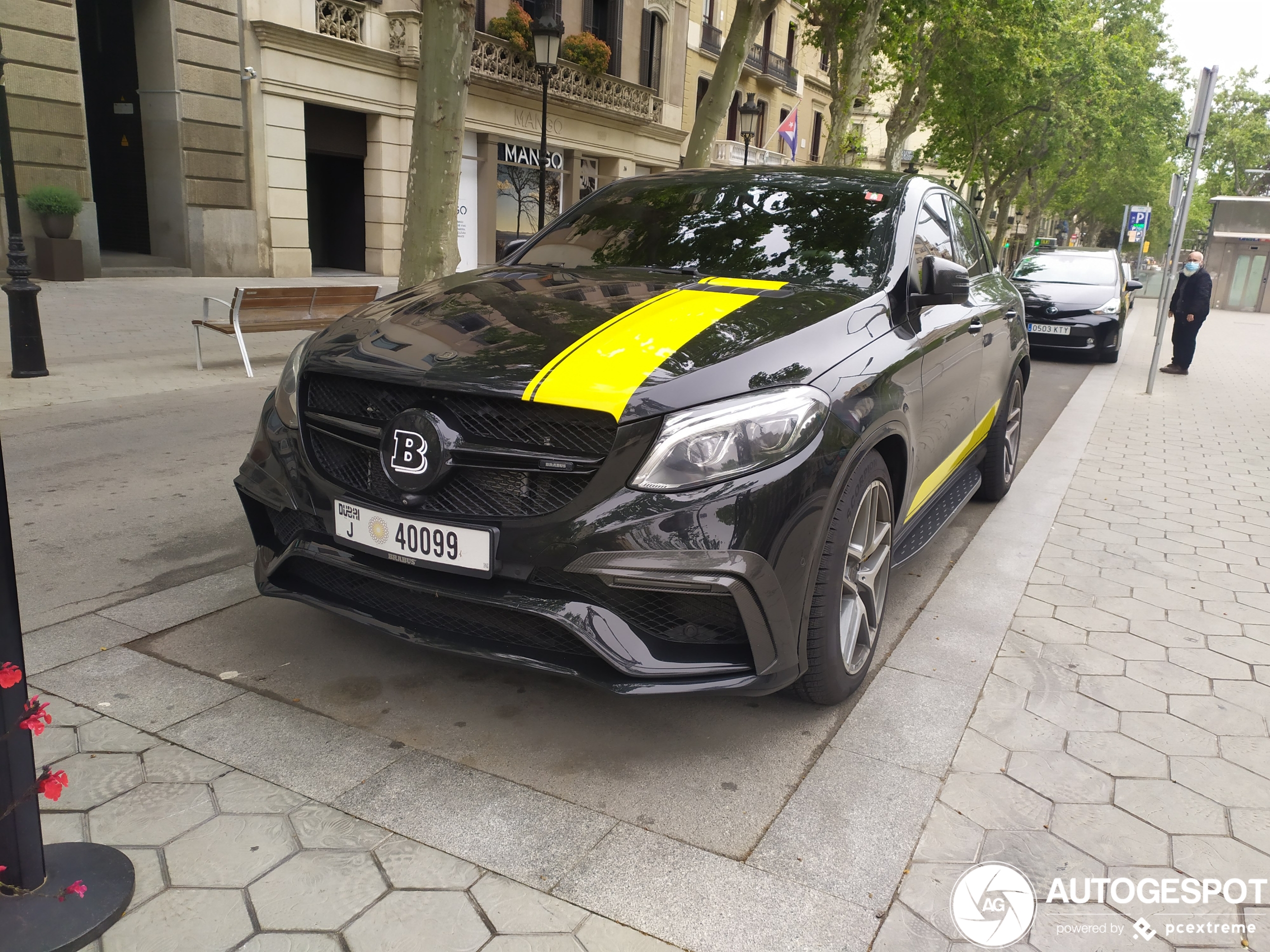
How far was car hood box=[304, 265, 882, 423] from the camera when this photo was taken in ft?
8.16

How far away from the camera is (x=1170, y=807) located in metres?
2.64

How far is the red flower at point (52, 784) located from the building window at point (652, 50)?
30138 mm

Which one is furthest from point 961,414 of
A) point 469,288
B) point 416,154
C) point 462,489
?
point 416,154

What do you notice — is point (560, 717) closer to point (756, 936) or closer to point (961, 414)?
point (756, 936)

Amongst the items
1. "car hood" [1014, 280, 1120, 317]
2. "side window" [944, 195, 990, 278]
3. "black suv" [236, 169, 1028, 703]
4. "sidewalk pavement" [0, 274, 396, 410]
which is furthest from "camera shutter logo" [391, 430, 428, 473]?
"car hood" [1014, 280, 1120, 317]

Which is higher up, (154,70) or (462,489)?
(154,70)

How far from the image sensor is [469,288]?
3375 millimetres

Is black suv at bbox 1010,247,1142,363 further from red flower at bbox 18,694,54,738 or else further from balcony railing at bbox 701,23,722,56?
balcony railing at bbox 701,23,722,56

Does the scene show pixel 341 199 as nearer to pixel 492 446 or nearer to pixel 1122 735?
pixel 492 446

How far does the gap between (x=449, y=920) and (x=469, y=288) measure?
2.07m

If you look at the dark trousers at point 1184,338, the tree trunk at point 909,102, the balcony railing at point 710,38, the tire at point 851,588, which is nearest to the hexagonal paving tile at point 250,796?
the tire at point 851,588

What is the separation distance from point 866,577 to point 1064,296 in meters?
12.7

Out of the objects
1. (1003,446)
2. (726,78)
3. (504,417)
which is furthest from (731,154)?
(504,417)

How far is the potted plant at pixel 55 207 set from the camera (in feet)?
47.7
